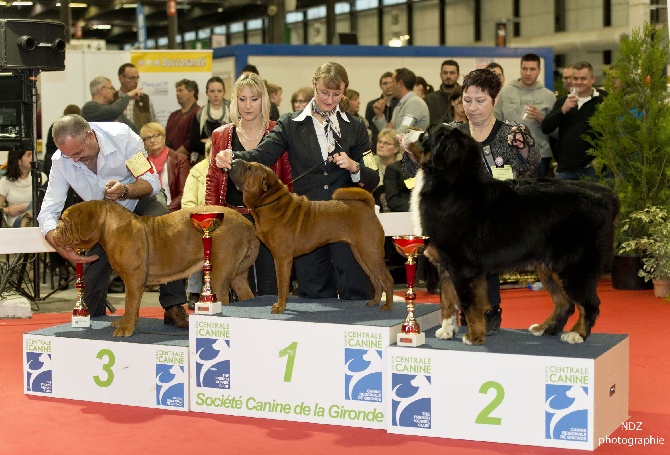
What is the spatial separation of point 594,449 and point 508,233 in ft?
3.25

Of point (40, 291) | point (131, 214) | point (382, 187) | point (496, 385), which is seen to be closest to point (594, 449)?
point (496, 385)

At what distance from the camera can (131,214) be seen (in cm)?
489

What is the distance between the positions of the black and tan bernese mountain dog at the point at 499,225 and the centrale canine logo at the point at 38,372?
2250 mm

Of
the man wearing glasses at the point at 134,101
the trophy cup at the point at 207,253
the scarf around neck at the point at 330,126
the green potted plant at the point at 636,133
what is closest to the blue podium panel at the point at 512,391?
the trophy cup at the point at 207,253

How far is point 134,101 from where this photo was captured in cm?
1026

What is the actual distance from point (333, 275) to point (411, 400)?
4.58 feet

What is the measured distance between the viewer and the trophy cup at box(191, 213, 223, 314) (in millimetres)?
4578

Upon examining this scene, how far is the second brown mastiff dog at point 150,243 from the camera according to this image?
188 inches

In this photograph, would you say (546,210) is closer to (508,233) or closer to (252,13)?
(508,233)

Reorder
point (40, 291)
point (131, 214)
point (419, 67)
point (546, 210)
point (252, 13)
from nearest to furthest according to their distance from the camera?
point (546, 210)
point (131, 214)
point (40, 291)
point (419, 67)
point (252, 13)

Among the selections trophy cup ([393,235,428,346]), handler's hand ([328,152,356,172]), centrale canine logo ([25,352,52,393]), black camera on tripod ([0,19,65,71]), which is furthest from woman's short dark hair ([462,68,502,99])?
black camera on tripod ([0,19,65,71])

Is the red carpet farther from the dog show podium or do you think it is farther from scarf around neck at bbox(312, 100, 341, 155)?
scarf around neck at bbox(312, 100, 341, 155)

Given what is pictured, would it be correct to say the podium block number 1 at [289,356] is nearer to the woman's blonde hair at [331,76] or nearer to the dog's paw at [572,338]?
the dog's paw at [572,338]

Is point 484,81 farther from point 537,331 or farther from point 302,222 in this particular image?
point 537,331
